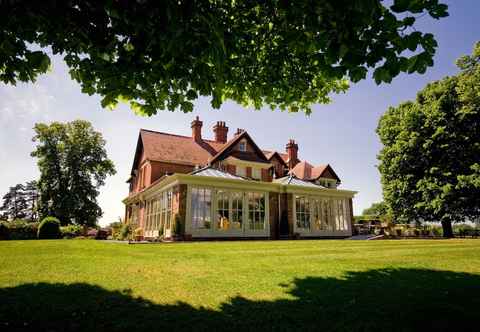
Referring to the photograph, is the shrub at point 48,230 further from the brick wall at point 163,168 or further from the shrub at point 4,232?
the brick wall at point 163,168

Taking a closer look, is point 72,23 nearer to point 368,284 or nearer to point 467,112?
point 368,284

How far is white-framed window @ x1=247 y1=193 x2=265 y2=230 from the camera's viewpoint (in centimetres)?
1966

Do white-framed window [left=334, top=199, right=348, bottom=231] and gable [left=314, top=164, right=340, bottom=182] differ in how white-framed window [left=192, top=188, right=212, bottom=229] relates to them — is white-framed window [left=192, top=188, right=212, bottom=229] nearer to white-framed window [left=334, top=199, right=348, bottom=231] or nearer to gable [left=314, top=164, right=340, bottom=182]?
white-framed window [left=334, top=199, right=348, bottom=231]

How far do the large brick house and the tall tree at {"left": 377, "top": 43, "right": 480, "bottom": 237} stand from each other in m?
4.61

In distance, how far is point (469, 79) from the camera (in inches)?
742

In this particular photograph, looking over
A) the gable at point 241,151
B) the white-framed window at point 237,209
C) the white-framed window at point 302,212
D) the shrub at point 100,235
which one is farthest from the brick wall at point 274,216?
the shrub at point 100,235

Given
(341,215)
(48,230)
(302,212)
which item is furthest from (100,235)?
(341,215)

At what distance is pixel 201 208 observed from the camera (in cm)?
1805

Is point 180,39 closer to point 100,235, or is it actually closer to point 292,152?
point 100,235

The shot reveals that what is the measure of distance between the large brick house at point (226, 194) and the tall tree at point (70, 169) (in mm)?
10328

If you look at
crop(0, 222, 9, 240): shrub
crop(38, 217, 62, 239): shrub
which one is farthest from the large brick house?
crop(0, 222, 9, 240): shrub

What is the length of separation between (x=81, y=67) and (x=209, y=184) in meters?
13.8

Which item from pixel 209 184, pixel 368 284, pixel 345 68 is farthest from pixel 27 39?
pixel 209 184

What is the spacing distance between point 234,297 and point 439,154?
79.9ft
